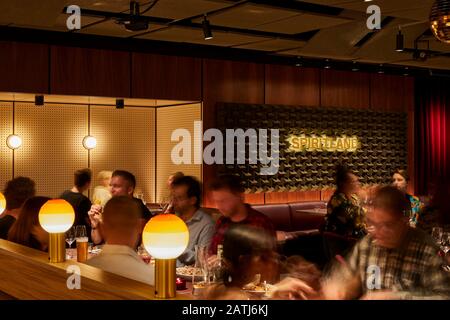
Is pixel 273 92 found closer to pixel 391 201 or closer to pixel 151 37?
pixel 151 37

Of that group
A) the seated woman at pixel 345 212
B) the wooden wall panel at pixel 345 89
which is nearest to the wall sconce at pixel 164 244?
the seated woman at pixel 345 212

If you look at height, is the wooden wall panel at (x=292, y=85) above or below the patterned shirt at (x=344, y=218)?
above

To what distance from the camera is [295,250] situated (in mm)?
7211

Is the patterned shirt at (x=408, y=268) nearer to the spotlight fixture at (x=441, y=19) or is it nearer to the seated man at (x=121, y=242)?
the seated man at (x=121, y=242)

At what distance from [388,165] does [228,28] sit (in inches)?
177

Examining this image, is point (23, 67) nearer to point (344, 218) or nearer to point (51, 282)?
point (344, 218)

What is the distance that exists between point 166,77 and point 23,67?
1.97 metres

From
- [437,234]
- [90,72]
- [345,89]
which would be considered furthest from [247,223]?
[345,89]

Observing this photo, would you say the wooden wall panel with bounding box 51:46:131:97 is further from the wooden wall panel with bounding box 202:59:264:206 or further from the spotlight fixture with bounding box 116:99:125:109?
the wooden wall panel with bounding box 202:59:264:206

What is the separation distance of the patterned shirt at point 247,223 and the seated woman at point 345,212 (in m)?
1.90

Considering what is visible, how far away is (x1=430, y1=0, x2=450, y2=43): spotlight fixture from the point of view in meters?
4.23

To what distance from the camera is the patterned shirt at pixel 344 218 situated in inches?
238
